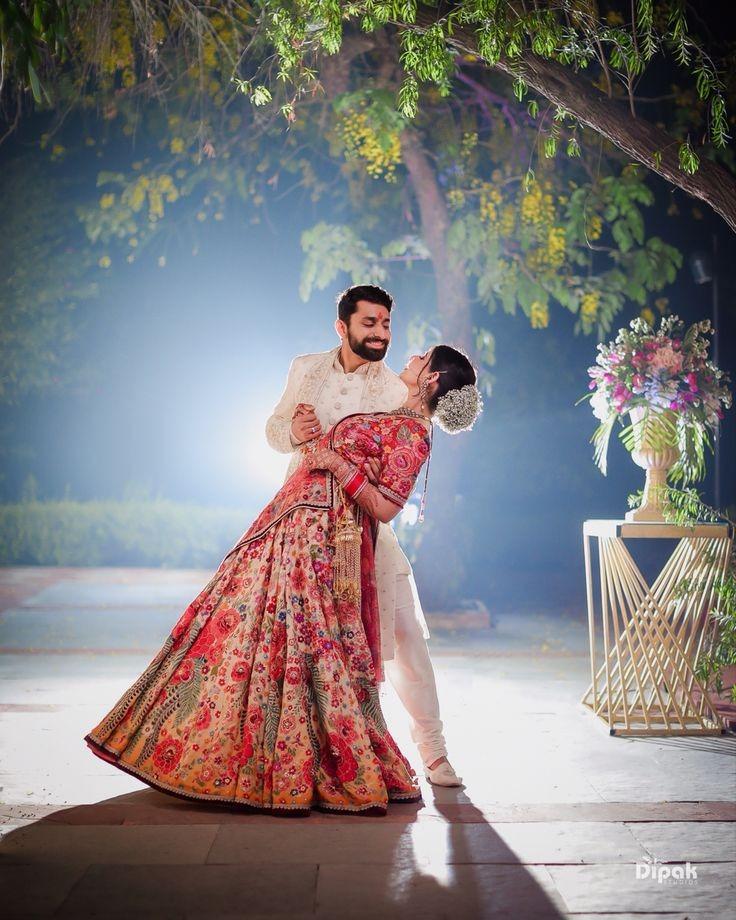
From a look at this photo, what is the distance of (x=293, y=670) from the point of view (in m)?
3.05

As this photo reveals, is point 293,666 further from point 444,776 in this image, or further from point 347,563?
point 444,776

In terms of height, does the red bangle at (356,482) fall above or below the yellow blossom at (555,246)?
below

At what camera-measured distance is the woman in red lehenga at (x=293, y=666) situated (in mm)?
3010

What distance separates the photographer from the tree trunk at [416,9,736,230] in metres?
3.91

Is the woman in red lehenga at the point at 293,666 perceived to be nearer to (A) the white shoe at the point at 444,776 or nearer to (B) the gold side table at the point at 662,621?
(A) the white shoe at the point at 444,776

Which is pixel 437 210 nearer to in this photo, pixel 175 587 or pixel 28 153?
pixel 175 587

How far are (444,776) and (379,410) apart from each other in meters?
1.22

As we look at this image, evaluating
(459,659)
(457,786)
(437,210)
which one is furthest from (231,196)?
(457,786)

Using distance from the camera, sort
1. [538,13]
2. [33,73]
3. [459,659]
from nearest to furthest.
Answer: [33,73], [538,13], [459,659]

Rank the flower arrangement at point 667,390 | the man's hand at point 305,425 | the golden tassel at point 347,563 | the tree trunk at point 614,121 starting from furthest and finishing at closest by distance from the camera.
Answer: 1. the flower arrangement at point 667,390
2. the tree trunk at point 614,121
3. the man's hand at point 305,425
4. the golden tassel at point 347,563

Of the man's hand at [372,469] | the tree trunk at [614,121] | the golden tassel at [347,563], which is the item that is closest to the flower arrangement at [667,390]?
the tree trunk at [614,121]

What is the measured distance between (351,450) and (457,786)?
1159 mm

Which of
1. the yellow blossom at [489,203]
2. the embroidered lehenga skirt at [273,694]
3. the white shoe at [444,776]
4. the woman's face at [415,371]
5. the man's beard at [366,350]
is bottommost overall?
→ the white shoe at [444,776]

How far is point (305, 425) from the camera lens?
10.9 feet
